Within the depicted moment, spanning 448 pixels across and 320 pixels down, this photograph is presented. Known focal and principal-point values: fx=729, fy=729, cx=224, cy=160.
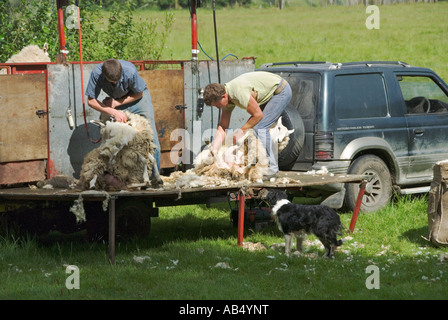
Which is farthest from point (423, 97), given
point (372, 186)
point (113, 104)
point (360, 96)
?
point (113, 104)

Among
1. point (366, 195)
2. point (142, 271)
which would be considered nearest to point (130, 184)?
point (142, 271)

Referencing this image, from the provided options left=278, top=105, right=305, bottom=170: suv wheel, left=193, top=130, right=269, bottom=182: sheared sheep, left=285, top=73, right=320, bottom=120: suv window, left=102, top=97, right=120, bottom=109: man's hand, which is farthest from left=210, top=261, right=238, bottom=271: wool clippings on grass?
left=285, top=73, right=320, bottom=120: suv window

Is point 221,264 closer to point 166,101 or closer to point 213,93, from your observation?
point 213,93

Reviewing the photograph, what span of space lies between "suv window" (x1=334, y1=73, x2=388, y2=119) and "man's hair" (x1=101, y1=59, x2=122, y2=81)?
315 centimetres

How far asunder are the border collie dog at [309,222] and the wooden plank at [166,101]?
1.83 m

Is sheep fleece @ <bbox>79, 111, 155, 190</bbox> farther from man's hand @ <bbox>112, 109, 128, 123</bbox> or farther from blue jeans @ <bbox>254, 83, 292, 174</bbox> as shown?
blue jeans @ <bbox>254, 83, 292, 174</bbox>

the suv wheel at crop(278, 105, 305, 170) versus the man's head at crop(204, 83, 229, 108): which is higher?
the man's head at crop(204, 83, 229, 108)

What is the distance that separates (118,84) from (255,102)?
1531 millimetres

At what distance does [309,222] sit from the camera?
7.47 m

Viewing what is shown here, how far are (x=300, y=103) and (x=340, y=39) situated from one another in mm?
20094

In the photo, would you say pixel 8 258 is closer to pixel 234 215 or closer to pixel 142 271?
pixel 142 271

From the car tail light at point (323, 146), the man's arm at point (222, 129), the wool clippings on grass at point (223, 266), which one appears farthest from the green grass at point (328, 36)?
the wool clippings on grass at point (223, 266)

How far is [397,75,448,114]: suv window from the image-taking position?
1069 centimetres

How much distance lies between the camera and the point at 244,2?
4581cm
